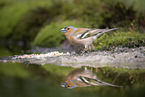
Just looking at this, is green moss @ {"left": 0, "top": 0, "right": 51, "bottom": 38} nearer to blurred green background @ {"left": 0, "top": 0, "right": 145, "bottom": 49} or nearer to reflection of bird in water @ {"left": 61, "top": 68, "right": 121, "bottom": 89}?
blurred green background @ {"left": 0, "top": 0, "right": 145, "bottom": 49}

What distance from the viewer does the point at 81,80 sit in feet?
9.75

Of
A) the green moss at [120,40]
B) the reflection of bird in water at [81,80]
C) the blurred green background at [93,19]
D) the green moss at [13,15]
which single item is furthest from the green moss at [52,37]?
the green moss at [13,15]

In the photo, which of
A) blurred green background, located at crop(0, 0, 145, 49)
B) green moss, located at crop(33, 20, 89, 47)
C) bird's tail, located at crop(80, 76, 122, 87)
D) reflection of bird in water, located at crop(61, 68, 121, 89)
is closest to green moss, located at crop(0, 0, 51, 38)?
blurred green background, located at crop(0, 0, 145, 49)

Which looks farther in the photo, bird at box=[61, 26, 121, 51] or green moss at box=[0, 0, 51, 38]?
green moss at box=[0, 0, 51, 38]

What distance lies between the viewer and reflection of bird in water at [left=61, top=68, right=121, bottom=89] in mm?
2818

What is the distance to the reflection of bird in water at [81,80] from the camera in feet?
9.25

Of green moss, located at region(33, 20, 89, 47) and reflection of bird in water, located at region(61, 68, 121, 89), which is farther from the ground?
green moss, located at region(33, 20, 89, 47)

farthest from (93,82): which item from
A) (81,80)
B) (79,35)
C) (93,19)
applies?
(93,19)

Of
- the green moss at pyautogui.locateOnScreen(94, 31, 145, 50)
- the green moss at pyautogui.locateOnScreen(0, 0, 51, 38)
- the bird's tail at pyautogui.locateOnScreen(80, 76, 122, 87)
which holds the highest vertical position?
the green moss at pyautogui.locateOnScreen(0, 0, 51, 38)

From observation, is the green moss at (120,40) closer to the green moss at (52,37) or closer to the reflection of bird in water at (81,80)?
the green moss at (52,37)

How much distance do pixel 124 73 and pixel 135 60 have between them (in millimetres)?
1210

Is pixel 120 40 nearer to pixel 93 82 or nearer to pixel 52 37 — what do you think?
pixel 52 37

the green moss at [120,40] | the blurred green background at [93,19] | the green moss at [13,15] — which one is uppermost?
the green moss at [13,15]

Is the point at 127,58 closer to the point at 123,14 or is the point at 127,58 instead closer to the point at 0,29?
the point at 123,14
